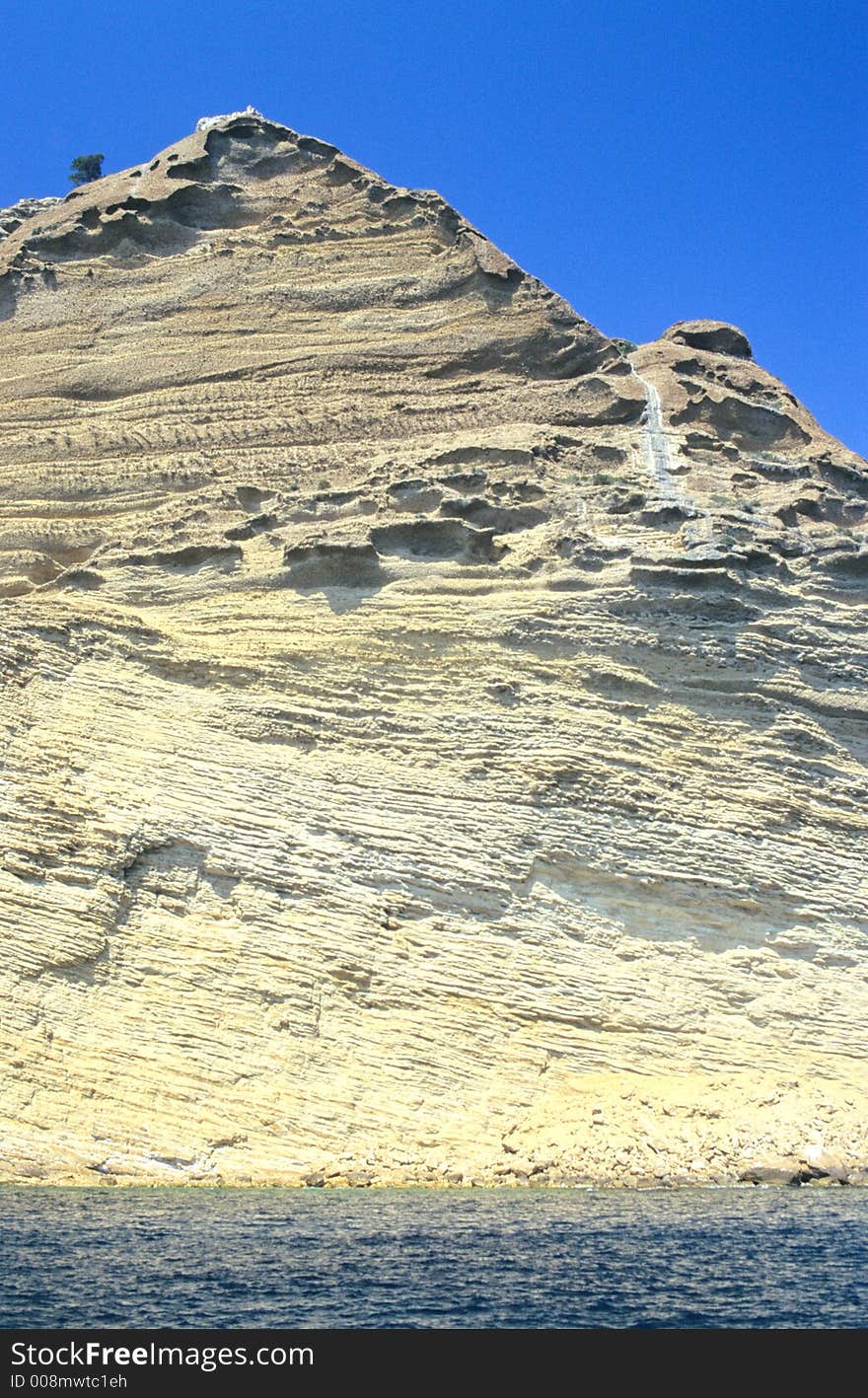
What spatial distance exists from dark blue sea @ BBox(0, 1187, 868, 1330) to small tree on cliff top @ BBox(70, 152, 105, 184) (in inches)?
1417

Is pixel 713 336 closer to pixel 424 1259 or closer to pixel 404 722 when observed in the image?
pixel 404 722

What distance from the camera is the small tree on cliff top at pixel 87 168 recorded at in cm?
4253

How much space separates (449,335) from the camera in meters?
26.5

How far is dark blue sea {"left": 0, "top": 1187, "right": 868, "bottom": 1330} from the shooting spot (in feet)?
33.1

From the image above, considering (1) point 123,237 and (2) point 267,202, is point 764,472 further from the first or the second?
(1) point 123,237

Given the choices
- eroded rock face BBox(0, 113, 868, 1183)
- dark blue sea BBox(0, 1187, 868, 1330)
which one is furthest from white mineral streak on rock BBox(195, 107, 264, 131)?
dark blue sea BBox(0, 1187, 868, 1330)

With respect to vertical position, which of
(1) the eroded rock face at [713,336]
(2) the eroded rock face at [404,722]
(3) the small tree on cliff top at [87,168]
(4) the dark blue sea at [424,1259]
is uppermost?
(3) the small tree on cliff top at [87,168]

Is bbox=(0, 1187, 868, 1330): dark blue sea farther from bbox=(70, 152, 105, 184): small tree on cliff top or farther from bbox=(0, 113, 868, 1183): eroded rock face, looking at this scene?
bbox=(70, 152, 105, 184): small tree on cliff top

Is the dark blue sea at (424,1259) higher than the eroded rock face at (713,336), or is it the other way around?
the eroded rock face at (713,336)

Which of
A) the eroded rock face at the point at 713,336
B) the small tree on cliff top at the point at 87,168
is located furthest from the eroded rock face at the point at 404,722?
the small tree on cliff top at the point at 87,168

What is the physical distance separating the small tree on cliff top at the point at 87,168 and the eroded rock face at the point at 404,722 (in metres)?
15.5

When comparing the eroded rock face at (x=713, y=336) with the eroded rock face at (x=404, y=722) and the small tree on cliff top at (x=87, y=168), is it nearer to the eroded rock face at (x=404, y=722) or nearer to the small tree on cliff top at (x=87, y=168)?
the eroded rock face at (x=404, y=722)

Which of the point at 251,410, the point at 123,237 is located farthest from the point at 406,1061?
the point at 123,237

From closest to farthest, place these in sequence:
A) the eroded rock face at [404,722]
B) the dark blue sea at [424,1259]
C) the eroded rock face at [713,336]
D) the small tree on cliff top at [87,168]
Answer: the dark blue sea at [424,1259] < the eroded rock face at [404,722] < the eroded rock face at [713,336] < the small tree on cliff top at [87,168]
